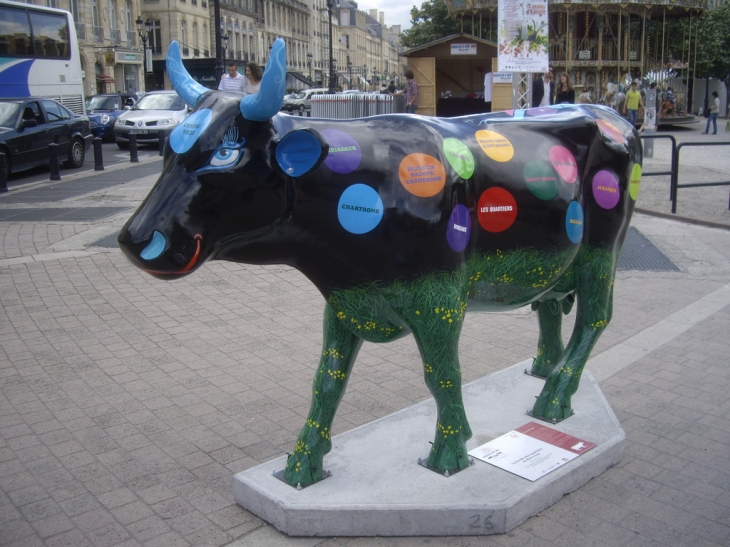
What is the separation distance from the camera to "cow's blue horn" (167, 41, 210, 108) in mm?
2848

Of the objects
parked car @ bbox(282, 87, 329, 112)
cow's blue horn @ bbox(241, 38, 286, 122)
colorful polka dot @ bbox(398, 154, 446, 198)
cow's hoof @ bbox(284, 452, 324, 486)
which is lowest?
cow's hoof @ bbox(284, 452, 324, 486)

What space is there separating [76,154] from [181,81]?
15.7 meters

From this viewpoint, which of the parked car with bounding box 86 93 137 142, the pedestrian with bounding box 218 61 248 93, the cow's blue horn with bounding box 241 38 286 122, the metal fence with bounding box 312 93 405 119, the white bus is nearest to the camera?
the cow's blue horn with bounding box 241 38 286 122

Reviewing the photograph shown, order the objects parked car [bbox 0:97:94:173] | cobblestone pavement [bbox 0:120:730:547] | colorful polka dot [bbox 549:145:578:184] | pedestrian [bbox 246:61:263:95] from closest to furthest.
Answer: cobblestone pavement [bbox 0:120:730:547], colorful polka dot [bbox 549:145:578:184], pedestrian [bbox 246:61:263:95], parked car [bbox 0:97:94:173]

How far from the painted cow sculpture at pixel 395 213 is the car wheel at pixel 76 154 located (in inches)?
611

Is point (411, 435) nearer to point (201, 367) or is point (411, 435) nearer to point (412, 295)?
point (412, 295)

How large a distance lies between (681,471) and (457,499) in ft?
4.52

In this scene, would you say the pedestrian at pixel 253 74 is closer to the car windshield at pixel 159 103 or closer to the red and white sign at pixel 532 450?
the red and white sign at pixel 532 450

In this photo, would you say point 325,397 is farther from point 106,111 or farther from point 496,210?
point 106,111

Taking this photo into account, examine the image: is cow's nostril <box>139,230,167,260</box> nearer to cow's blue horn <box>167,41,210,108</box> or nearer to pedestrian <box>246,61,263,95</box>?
cow's blue horn <box>167,41,210,108</box>

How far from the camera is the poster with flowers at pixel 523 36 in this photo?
38.7ft

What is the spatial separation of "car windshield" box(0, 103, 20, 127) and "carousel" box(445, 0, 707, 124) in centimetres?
1762

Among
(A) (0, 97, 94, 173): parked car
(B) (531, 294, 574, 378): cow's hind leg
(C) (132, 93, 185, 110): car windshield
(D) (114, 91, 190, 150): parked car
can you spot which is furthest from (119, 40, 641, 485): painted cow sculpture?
(C) (132, 93, 185, 110): car windshield

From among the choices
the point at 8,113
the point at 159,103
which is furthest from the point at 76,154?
the point at 159,103
